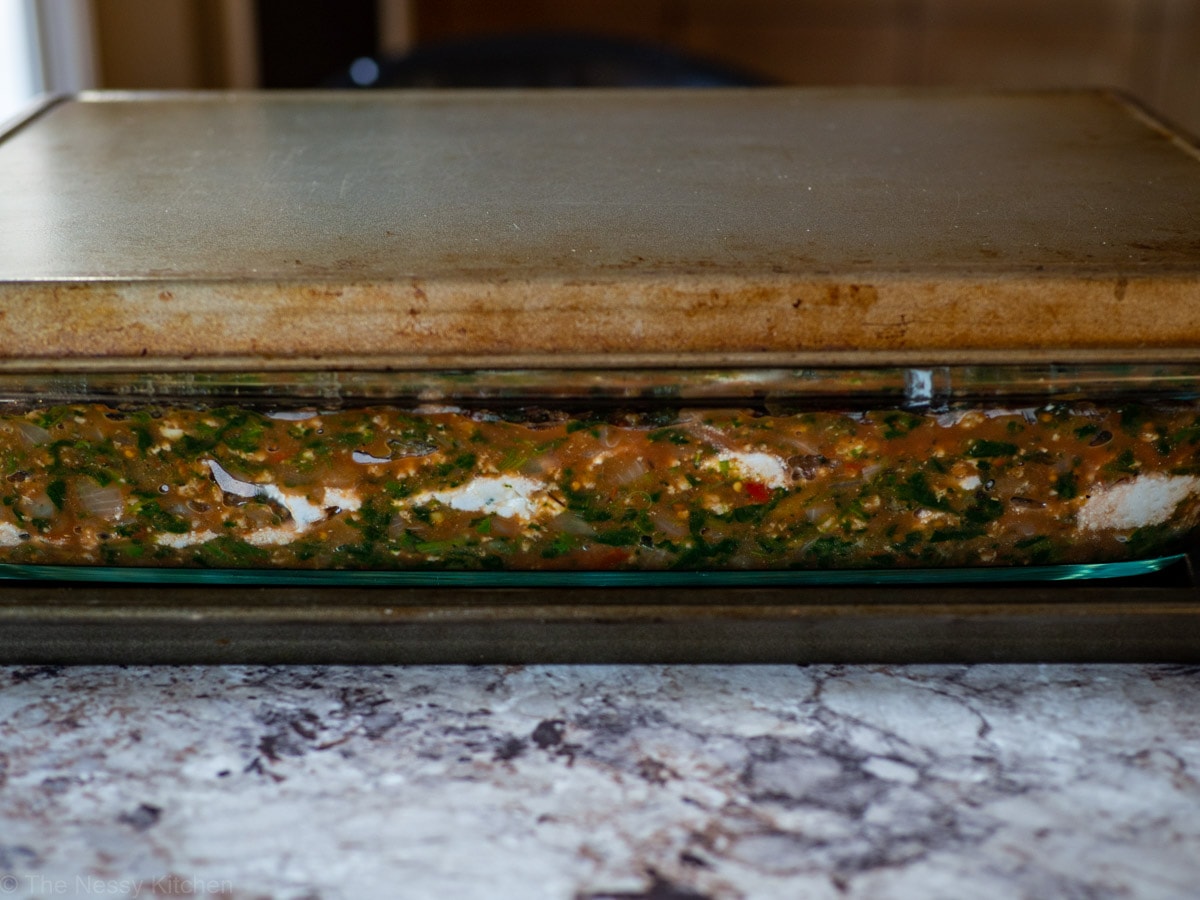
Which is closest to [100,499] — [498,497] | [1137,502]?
[498,497]

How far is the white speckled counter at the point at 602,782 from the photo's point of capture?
498 mm

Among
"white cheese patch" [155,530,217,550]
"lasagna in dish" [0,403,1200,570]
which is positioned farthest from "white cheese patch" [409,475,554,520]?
"white cheese patch" [155,530,217,550]

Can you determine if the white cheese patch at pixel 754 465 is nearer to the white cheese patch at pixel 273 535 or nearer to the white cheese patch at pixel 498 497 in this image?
the white cheese patch at pixel 498 497

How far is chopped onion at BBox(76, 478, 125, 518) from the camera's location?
1.94 ft

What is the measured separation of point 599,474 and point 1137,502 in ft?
0.89

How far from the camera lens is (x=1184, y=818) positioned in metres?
0.53

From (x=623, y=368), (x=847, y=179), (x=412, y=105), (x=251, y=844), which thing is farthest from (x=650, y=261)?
(x=412, y=105)

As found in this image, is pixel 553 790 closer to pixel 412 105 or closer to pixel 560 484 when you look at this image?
pixel 560 484

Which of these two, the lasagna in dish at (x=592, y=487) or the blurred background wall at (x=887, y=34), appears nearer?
the lasagna in dish at (x=592, y=487)

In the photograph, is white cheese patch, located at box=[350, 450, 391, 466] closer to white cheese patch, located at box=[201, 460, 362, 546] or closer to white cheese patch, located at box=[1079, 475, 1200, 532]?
white cheese patch, located at box=[201, 460, 362, 546]

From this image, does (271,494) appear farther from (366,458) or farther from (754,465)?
(754,465)

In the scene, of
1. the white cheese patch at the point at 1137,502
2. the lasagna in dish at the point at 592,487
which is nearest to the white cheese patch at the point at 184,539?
the lasagna in dish at the point at 592,487

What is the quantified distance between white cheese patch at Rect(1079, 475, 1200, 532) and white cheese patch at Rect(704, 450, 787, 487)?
6.1 inches

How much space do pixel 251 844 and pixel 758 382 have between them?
31 cm
